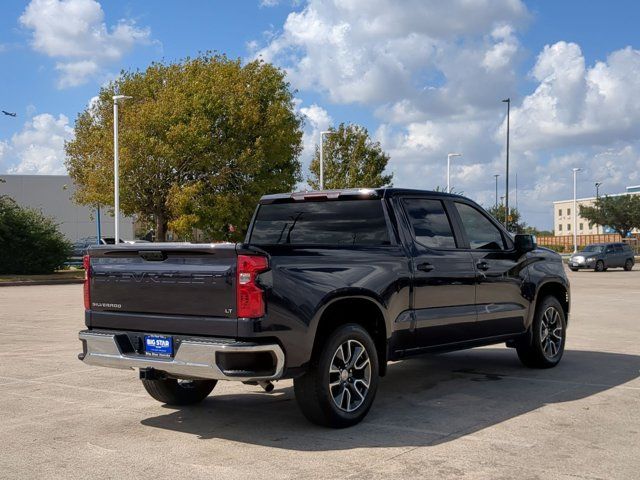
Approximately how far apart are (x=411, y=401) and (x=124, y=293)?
2.89m

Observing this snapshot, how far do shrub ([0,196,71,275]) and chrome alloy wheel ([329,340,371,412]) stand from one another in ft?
102

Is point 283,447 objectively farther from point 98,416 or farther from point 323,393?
point 98,416

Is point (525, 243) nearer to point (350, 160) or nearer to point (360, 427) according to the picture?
point (360, 427)

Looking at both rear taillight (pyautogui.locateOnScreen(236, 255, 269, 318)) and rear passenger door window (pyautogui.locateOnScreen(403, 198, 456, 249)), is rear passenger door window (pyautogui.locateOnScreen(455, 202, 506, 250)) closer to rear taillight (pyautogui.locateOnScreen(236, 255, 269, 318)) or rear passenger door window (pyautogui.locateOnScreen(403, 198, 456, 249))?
rear passenger door window (pyautogui.locateOnScreen(403, 198, 456, 249))

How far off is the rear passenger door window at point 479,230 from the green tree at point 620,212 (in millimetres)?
82870

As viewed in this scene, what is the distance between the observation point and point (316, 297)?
6117 mm

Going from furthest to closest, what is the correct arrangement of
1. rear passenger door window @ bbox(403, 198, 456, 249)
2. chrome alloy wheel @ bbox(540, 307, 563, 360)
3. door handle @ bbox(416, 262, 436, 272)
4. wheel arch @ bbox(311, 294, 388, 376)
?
chrome alloy wheel @ bbox(540, 307, 563, 360)
rear passenger door window @ bbox(403, 198, 456, 249)
door handle @ bbox(416, 262, 436, 272)
wheel arch @ bbox(311, 294, 388, 376)

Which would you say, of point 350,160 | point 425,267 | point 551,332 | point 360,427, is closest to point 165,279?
point 360,427

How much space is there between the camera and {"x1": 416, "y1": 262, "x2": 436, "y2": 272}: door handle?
7.15 meters

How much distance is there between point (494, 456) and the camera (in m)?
5.51

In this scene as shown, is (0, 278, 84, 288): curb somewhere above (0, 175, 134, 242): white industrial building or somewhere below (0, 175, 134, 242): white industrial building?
below

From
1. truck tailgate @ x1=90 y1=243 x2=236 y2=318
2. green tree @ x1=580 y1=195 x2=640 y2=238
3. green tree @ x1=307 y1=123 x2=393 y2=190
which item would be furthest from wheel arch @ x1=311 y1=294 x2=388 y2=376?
green tree @ x1=580 y1=195 x2=640 y2=238

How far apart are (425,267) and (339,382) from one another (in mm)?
1479

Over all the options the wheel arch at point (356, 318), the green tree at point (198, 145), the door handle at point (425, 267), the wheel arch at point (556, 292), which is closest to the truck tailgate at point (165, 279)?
the wheel arch at point (356, 318)
